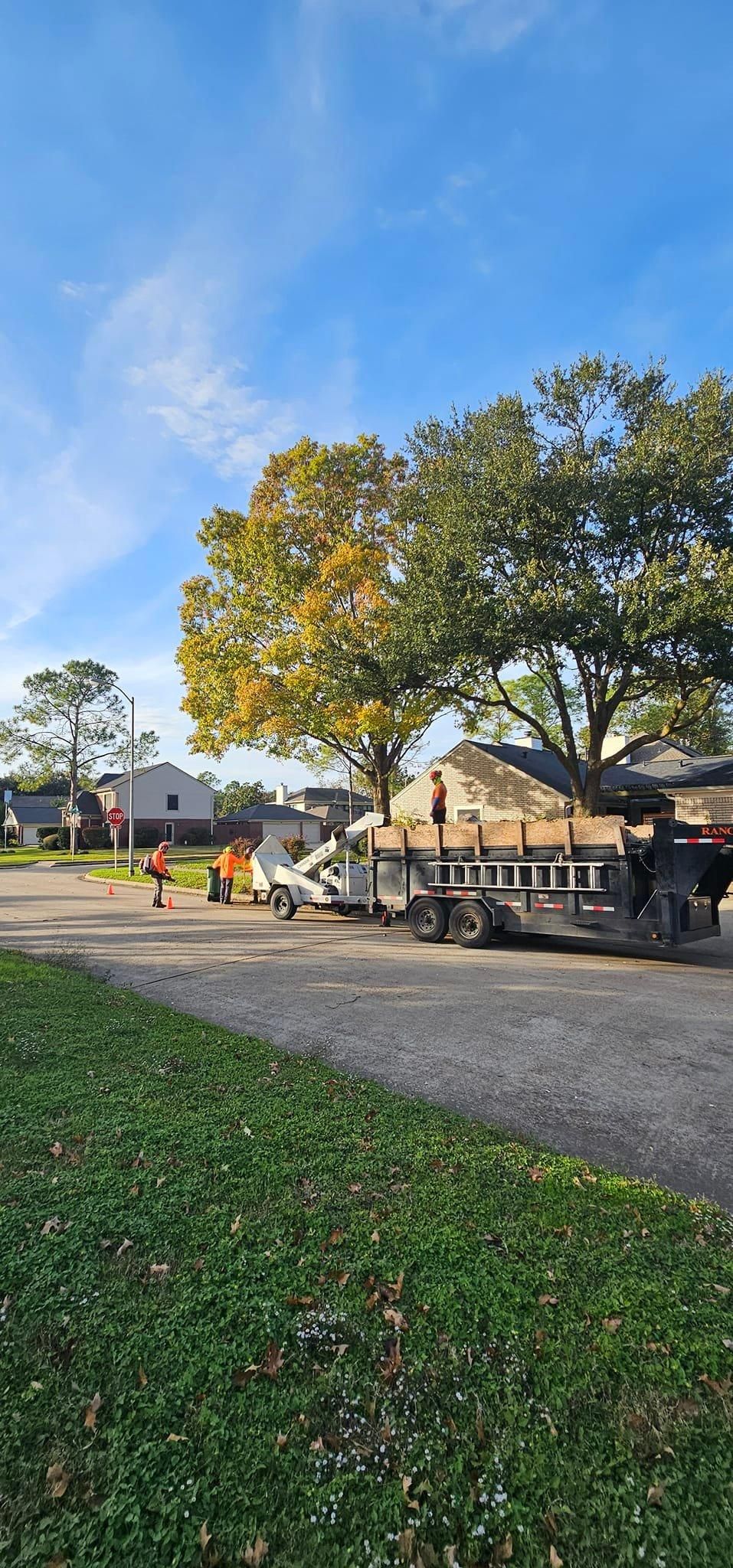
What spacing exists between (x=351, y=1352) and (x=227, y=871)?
15.1m

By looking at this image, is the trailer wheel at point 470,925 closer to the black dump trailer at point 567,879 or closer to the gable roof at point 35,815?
the black dump trailer at point 567,879

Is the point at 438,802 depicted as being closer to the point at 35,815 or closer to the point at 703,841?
the point at 703,841

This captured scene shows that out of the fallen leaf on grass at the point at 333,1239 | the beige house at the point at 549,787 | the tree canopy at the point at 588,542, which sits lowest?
the fallen leaf on grass at the point at 333,1239

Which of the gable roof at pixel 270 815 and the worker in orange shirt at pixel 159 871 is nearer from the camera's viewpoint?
the worker in orange shirt at pixel 159 871

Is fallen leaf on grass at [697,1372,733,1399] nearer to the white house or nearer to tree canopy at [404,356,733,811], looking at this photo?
tree canopy at [404,356,733,811]

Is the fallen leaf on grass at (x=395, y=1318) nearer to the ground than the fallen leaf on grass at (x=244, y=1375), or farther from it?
farther from it

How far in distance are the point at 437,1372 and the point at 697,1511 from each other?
0.83m

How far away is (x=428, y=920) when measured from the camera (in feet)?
39.7

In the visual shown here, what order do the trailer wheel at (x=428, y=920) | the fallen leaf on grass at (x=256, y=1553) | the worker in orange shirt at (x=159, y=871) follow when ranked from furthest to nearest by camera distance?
the worker in orange shirt at (x=159, y=871) < the trailer wheel at (x=428, y=920) < the fallen leaf on grass at (x=256, y=1553)

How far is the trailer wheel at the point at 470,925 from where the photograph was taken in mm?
11195

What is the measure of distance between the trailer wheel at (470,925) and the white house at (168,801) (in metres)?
45.7

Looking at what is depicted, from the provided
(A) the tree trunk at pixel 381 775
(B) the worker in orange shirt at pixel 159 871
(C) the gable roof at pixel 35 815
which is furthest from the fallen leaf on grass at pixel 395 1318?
(C) the gable roof at pixel 35 815

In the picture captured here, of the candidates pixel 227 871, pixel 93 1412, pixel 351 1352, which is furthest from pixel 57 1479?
pixel 227 871

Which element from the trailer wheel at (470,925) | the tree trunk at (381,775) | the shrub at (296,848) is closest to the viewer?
the trailer wheel at (470,925)
